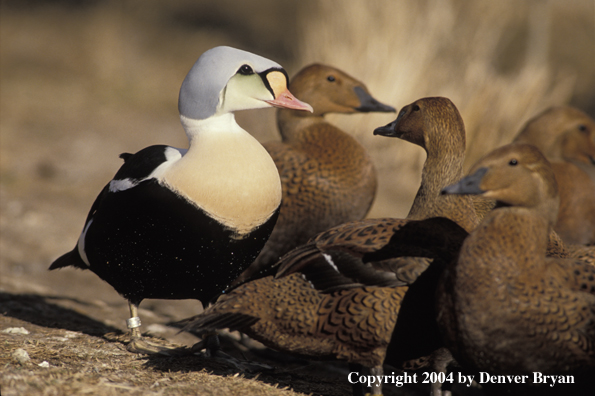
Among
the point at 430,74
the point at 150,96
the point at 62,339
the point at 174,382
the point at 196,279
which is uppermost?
the point at 150,96

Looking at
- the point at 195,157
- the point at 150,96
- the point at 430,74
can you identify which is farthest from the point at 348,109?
the point at 150,96

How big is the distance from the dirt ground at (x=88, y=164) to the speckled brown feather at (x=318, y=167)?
2.72ft

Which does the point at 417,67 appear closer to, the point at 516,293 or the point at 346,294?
the point at 346,294

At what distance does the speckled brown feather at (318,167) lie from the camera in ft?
13.9

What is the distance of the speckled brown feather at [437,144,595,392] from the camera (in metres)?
2.43

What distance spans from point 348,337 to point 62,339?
165cm

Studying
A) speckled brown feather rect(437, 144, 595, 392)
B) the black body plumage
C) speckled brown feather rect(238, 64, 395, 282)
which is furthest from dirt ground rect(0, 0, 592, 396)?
speckled brown feather rect(437, 144, 595, 392)

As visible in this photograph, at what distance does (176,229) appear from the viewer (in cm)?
318

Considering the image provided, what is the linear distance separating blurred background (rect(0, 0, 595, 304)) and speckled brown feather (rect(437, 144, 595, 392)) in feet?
12.1

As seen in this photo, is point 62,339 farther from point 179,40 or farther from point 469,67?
point 179,40

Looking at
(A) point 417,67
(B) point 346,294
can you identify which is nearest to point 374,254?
(B) point 346,294

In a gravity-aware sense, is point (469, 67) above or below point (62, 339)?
above

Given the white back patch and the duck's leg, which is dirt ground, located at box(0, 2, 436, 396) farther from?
the white back patch

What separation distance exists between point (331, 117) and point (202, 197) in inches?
177
